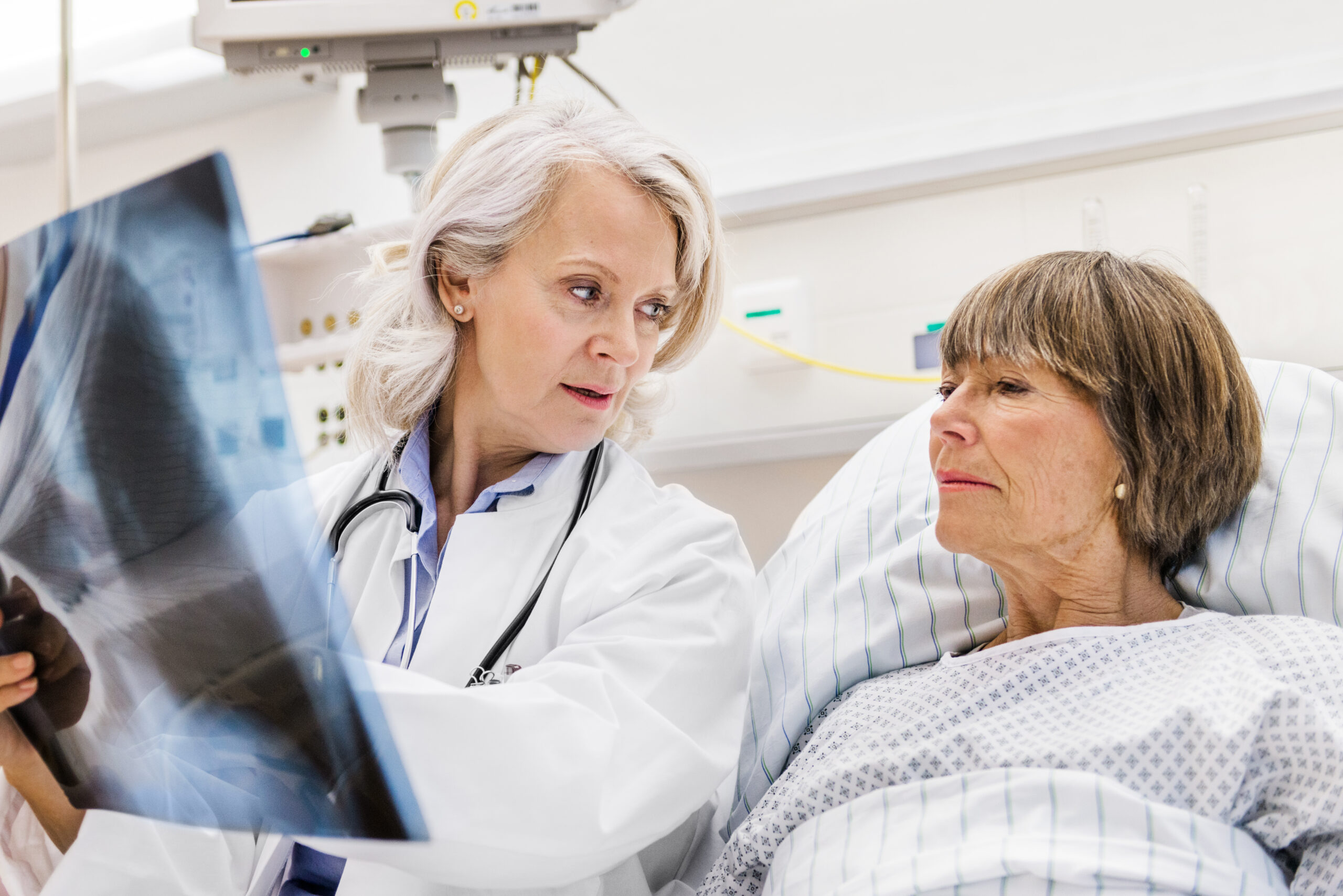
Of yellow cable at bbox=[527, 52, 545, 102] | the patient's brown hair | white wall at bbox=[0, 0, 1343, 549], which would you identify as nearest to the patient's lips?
the patient's brown hair

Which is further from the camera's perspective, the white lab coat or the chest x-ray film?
the white lab coat

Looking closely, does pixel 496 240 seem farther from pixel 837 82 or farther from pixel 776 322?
pixel 837 82

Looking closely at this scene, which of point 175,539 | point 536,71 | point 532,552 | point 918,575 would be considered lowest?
point 918,575

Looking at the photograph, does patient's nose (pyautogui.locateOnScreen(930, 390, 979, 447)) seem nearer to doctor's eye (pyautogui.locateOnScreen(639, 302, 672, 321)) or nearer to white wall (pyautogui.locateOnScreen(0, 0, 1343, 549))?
doctor's eye (pyautogui.locateOnScreen(639, 302, 672, 321))

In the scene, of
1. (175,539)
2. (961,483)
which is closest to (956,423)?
(961,483)

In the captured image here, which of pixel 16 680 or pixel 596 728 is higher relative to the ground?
pixel 16 680

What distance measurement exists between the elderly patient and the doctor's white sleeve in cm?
16

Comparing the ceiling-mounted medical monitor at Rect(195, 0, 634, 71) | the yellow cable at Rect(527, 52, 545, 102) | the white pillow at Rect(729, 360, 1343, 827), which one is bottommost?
the white pillow at Rect(729, 360, 1343, 827)

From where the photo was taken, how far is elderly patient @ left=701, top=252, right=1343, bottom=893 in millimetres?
1081

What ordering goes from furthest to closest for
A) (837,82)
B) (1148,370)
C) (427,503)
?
(837,82) → (427,503) → (1148,370)

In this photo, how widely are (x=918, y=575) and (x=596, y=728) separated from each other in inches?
23.7

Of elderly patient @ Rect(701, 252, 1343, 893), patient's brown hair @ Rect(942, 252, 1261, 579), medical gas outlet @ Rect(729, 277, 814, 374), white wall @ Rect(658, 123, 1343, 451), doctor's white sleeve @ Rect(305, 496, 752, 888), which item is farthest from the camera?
medical gas outlet @ Rect(729, 277, 814, 374)

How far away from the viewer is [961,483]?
1269 millimetres

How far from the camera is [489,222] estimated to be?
4.30 ft
